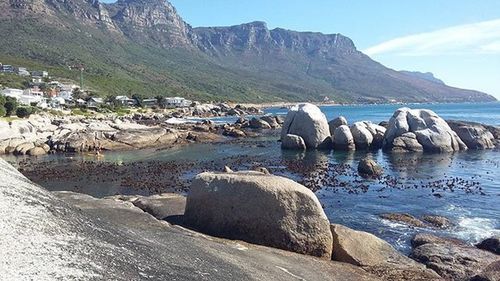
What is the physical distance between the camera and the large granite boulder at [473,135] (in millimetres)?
62719

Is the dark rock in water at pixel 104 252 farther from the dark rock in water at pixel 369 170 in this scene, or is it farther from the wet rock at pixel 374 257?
the dark rock in water at pixel 369 170

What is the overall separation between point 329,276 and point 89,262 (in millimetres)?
8759

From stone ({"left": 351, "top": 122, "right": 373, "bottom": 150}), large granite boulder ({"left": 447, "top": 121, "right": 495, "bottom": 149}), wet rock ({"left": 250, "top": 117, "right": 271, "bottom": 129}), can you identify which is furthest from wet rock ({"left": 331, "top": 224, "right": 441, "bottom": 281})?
wet rock ({"left": 250, "top": 117, "right": 271, "bottom": 129})

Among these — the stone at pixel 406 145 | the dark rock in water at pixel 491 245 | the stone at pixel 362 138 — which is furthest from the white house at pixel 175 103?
the dark rock in water at pixel 491 245

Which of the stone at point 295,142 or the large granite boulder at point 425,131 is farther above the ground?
the large granite boulder at point 425,131

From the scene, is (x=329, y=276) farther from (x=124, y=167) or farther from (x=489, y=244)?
(x=124, y=167)

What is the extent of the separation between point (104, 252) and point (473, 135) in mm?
64643

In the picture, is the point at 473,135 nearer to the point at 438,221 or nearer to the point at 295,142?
the point at 295,142

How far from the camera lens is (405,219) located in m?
26.2

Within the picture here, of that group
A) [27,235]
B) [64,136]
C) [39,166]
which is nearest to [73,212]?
[27,235]

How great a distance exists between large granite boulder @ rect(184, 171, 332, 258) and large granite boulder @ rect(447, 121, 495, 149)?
5366cm

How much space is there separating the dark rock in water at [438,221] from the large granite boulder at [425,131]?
111 ft

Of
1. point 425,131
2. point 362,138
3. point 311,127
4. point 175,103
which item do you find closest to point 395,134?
point 425,131

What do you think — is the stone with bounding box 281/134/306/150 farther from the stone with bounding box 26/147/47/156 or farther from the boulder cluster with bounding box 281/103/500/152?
the stone with bounding box 26/147/47/156
